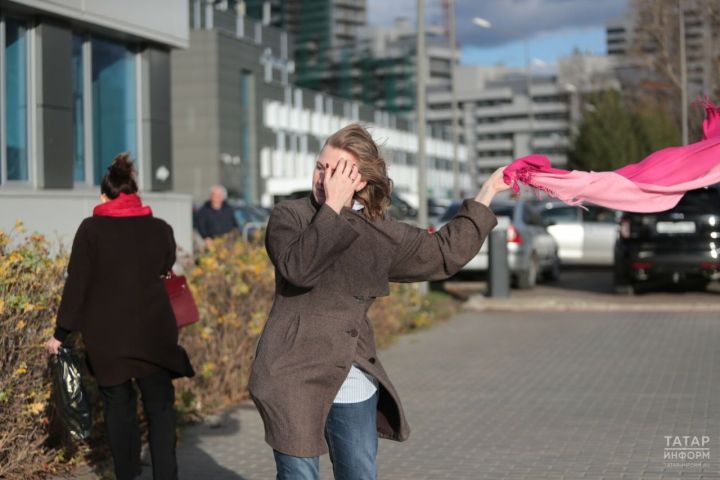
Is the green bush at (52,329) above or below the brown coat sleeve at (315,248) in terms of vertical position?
below

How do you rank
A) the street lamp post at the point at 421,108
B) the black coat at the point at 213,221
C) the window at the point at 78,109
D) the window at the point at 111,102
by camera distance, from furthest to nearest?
the street lamp post at the point at 421,108 → the black coat at the point at 213,221 → the window at the point at 111,102 → the window at the point at 78,109

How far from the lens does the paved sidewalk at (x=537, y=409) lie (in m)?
7.15

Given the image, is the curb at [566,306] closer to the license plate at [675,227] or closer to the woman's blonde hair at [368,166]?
the license plate at [675,227]

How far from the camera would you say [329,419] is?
4137 millimetres

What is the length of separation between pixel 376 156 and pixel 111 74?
8.82m

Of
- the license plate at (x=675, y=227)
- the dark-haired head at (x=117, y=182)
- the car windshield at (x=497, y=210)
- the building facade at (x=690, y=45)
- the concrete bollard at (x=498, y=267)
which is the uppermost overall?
the building facade at (x=690, y=45)

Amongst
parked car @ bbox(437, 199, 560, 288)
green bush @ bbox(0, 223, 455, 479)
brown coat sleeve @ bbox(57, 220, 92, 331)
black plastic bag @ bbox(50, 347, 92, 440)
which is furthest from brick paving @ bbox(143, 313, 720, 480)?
parked car @ bbox(437, 199, 560, 288)

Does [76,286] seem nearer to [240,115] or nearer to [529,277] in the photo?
[529,277]

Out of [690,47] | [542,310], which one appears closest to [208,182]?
[690,47]

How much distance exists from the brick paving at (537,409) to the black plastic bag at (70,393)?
123 centimetres

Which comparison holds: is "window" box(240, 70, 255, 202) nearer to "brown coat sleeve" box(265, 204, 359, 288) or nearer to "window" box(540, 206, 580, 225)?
"window" box(540, 206, 580, 225)

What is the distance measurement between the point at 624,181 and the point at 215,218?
38.4 feet

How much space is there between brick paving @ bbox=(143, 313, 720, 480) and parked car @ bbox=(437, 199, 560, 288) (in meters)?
5.20

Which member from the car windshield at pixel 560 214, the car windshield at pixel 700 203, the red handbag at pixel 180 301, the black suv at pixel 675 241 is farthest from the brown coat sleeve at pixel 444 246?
the car windshield at pixel 560 214
